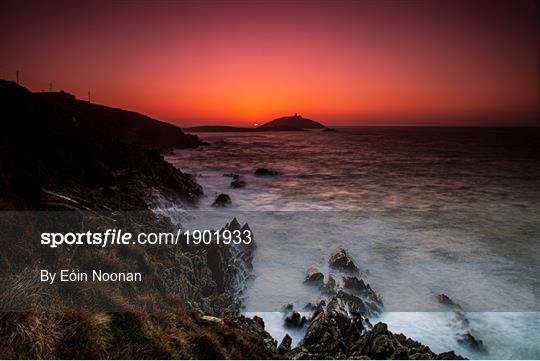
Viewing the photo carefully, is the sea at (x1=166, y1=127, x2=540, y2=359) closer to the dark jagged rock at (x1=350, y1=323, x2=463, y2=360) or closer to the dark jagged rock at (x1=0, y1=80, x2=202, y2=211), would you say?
the dark jagged rock at (x1=350, y1=323, x2=463, y2=360)

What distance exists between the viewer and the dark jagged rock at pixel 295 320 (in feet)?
34.4

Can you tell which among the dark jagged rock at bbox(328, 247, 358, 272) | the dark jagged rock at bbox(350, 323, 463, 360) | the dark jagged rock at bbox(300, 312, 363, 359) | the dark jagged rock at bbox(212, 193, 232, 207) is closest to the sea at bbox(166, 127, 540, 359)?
the dark jagged rock at bbox(328, 247, 358, 272)

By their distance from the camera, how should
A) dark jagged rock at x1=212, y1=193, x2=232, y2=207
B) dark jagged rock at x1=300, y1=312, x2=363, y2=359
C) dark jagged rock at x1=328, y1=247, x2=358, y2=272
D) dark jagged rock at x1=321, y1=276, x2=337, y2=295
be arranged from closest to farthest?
dark jagged rock at x1=300, y1=312, x2=363, y2=359
dark jagged rock at x1=321, y1=276, x2=337, y2=295
dark jagged rock at x1=328, y1=247, x2=358, y2=272
dark jagged rock at x1=212, y1=193, x2=232, y2=207

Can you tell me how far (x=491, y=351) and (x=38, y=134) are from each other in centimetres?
2236

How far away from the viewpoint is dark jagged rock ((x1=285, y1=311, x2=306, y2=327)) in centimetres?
1049

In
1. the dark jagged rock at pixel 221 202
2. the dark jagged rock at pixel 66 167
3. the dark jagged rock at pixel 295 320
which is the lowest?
the dark jagged rock at pixel 295 320

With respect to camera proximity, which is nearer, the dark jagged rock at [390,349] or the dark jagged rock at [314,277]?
the dark jagged rock at [390,349]

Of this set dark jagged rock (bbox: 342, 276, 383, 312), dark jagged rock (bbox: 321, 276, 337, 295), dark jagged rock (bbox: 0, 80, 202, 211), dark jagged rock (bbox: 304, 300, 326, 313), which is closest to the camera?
dark jagged rock (bbox: 0, 80, 202, 211)

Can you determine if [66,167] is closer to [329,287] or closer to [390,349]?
[329,287]

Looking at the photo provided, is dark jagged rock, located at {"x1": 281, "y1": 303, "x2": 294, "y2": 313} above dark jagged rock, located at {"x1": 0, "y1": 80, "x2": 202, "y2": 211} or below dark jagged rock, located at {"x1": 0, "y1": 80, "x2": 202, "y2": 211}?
below

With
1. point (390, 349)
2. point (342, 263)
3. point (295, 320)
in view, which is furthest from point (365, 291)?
point (390, 349)

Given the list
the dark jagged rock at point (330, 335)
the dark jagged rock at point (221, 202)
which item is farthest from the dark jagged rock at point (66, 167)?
the dark jagged rock at point (330, 335)

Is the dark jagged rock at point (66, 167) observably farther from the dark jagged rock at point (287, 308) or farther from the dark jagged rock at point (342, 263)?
the dark jagged rock at point (342, 263)

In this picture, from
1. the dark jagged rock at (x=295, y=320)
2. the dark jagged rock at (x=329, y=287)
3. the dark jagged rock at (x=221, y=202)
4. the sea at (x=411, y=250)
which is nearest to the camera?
the dark jagged rock at (x=295, y=320)
